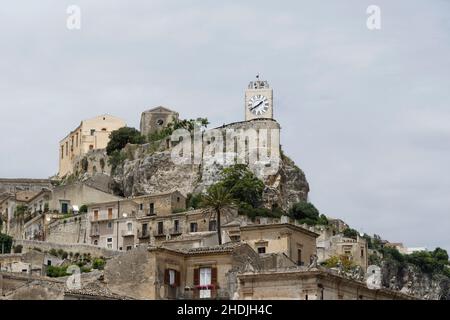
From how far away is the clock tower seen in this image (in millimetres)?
133625

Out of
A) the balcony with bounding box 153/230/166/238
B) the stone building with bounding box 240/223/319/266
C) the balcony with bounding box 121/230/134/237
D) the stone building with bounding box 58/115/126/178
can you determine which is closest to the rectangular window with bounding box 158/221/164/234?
the balcony with bounding box 153/230/166/238

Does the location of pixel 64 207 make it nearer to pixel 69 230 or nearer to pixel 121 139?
pixel 69 230

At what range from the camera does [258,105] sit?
13438cm

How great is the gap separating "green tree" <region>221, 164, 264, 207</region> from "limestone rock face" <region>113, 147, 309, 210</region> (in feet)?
10.3

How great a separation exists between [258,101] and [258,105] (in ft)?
1.40

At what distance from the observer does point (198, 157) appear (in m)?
134

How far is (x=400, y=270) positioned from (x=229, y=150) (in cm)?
2263

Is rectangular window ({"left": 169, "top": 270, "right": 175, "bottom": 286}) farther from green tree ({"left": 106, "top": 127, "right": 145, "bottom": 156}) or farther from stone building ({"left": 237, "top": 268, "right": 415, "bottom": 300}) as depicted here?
green tree ({"left": 106, "top": 127, "right": 145, "bottom": 156})

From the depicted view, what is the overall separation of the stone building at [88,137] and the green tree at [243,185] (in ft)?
103

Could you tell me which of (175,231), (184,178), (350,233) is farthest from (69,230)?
(350,233)
